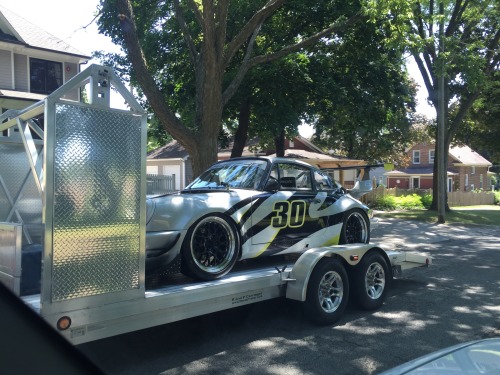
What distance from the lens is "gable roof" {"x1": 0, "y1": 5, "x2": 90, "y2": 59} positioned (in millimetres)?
22094

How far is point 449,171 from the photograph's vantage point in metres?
Result: 53.5

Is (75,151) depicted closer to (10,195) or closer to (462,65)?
(10,195)

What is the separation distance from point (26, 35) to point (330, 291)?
2280 centimetres

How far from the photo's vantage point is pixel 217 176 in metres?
6.76

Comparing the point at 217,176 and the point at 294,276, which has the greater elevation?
the point at 217,176

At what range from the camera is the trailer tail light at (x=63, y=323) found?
3713mm

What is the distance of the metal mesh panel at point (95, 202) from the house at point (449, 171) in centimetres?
5323

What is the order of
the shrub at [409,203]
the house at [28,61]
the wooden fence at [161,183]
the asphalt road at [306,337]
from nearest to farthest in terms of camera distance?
1. the asphalt road at [306,337]
2. the wooden fence at [161,183]
3. the house at [28,61]
4. the shrub at [409,203]

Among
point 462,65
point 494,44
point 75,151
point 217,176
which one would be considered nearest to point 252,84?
point 462,65

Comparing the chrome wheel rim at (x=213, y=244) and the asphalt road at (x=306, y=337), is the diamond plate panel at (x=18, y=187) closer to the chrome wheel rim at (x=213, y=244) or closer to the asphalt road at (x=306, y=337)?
the asphalt road at (x=306, y=337)

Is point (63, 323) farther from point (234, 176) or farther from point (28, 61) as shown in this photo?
point (28, 61)

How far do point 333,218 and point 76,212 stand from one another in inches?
162

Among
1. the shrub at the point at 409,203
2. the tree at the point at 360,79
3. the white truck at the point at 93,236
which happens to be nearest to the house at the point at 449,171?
the shrub at the point at 409,203

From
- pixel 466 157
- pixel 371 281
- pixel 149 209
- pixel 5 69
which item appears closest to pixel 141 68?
pixel 149 209
